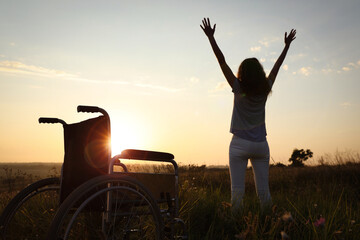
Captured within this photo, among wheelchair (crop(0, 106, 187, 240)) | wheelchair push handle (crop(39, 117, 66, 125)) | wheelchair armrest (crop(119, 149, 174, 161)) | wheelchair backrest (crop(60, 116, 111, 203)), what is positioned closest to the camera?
wheelchair (crop(0, 106, 187, 240))

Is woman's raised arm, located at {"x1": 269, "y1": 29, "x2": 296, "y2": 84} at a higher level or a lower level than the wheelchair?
higher

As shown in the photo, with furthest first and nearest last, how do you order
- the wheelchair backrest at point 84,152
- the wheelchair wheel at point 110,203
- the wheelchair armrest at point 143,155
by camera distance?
the wheelchair backrest at point 84,152 < the wheelchair armrest at point 143,155 < the wheelchair wheel at point 110,203

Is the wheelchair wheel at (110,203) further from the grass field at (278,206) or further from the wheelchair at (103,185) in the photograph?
the grass field at (278,206)

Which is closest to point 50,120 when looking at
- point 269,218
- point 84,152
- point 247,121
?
point 84,152

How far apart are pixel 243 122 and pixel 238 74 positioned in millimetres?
576

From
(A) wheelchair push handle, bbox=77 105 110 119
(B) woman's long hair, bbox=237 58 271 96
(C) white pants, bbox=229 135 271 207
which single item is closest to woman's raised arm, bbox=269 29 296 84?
(B) woman's long hair, bbox=237 58 271 96

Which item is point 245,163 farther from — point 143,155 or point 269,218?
point 143,155

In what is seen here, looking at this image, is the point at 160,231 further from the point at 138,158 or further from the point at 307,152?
the point at 307,152

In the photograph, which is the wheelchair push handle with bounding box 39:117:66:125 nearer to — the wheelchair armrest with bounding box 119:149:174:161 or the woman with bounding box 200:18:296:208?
the wheelchair armrest with bounding box 119:149:174:161

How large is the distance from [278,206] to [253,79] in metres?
2.06

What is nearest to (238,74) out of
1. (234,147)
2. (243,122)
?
(243,122)

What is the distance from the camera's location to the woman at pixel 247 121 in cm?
349

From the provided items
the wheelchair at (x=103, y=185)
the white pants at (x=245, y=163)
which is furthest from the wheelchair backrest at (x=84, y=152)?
the white pants at (x=245, y=163)

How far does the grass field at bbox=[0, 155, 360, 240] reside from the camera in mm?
2829
